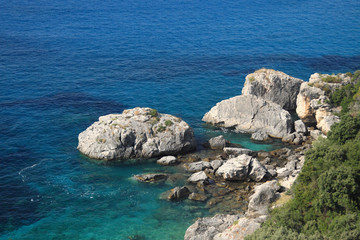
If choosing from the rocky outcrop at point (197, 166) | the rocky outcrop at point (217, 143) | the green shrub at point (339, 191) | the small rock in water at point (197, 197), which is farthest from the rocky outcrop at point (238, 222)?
the rocky outcrop at point (217, 143)

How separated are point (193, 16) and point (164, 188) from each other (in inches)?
4503

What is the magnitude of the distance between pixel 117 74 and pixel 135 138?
4229cm

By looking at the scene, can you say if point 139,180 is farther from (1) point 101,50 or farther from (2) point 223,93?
(1) point 101,50

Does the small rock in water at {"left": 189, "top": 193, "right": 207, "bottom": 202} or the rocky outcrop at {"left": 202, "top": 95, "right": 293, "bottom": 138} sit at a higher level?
the rocky outcrop at {"left": 202, "top": 95, "right": 293, "bottom": 138}

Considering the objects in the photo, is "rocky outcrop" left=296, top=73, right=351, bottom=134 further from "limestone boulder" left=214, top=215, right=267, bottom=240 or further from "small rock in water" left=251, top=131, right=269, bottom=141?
"limestone boulder" left=214, top=215, right=267, bottom=240

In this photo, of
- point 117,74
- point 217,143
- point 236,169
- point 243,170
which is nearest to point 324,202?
point 243,170

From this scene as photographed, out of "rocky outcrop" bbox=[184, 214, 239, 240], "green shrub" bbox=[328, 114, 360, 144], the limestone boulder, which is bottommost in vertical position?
→ "rocky outcrop" bbox=[184, 214, 239, 240]

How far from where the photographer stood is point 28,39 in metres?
126

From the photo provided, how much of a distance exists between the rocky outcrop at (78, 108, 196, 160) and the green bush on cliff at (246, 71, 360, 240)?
83.2ft

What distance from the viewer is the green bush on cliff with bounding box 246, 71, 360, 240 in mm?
37344

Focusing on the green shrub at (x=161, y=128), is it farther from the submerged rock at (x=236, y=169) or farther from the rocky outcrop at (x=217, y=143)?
the submerged rock at (x=236, y=169)

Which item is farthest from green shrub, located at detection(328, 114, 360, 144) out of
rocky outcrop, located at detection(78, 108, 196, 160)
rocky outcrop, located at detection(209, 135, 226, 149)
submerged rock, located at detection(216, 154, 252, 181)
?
rocky outcrop, located at detection(78, 108, 196, 160)

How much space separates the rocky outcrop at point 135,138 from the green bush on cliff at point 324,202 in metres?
25.3

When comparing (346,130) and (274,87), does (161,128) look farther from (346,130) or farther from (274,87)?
(346,130)
